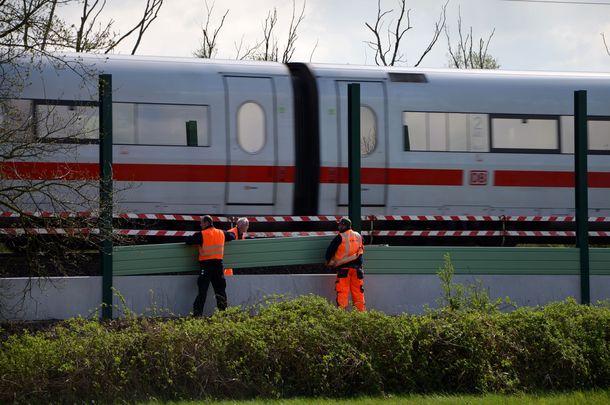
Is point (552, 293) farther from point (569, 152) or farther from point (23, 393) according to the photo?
point (23, 393)

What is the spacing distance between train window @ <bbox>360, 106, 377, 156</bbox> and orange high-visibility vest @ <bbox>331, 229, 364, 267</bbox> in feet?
14.8

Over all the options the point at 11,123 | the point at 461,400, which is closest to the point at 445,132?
the point at 11,123

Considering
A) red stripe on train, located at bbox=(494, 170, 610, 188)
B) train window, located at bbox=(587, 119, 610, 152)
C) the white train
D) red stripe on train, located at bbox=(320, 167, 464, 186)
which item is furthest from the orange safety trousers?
train window, located at bbox=(587, 119, 610, 152)

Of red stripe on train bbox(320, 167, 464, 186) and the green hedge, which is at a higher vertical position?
red stripe on train bbox(320, 167, 464, 186)

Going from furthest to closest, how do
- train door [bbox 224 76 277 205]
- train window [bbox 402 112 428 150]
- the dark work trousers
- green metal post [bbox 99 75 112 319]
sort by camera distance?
train window [bbox 402 112 428 150] → train door [bbox 224 76 277 205] → the dark work trousers → green metal post [bbox 99 75 112 319]

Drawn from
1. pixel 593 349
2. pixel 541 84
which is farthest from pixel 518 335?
pixel 541 84

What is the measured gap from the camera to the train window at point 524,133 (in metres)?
19.7

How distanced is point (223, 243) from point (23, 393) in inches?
188

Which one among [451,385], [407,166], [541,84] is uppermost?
[541,84]

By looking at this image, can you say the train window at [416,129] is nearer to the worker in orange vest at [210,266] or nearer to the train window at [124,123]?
the train window at [124,123]

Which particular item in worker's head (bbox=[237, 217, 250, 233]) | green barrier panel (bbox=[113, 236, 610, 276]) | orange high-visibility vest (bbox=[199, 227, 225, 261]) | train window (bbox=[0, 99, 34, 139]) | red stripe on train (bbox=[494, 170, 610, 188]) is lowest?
green barrier panel (bbox=[113, 236, 610, 276])

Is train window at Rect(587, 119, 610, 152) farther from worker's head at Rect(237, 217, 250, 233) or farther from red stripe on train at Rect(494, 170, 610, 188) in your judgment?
worker's head at Rect(237, 217, 250, 233)

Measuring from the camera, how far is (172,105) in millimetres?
18188

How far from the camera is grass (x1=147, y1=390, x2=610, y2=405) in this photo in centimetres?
1019
